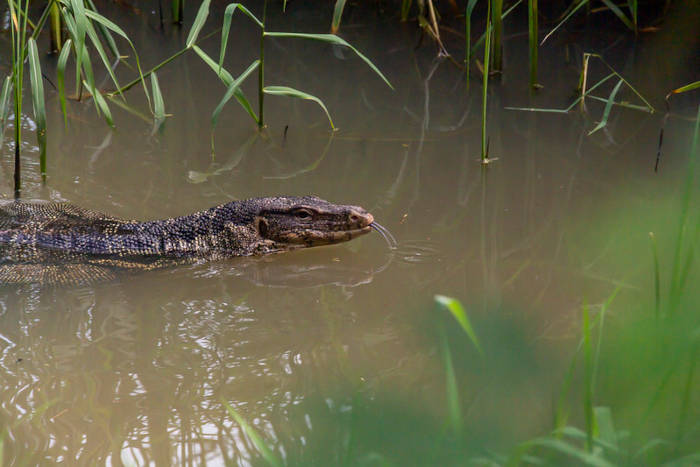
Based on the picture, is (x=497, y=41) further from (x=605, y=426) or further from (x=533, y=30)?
(x=605, y=426)

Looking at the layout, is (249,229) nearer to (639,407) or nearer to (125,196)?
(125,196)

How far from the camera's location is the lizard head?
Result: 4582 millimetres

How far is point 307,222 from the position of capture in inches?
184

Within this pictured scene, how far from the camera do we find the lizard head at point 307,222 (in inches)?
180

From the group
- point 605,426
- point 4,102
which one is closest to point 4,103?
point 4,102

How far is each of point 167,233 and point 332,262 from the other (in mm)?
1019

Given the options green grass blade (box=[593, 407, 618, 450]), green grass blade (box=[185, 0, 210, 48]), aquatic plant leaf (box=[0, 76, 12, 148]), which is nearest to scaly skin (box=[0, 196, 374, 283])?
aquatic plant leaf (box=[0, 76, 12, 148])

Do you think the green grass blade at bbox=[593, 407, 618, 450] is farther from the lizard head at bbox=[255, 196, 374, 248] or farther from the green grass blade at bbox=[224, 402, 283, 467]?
the lizard head at bbox=[255, 196, 374, 248]

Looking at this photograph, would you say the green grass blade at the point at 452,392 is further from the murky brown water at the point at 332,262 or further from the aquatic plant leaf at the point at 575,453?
the aquatic plant leaf at the point at 575,453

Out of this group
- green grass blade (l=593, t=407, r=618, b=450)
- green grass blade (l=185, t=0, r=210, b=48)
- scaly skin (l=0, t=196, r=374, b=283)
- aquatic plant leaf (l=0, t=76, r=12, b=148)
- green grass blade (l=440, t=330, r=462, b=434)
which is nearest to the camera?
green grass blade (l=440, t=330, r=462, b=434)

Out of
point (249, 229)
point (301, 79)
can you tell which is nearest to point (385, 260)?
point (249, 229)

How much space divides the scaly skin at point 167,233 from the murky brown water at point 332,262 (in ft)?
0.50

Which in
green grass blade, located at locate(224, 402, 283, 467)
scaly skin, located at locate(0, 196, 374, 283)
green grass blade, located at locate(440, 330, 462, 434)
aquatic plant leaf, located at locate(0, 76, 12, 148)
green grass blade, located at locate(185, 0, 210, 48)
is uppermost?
green grass blade, located at locate(185, 0, 210, 48)

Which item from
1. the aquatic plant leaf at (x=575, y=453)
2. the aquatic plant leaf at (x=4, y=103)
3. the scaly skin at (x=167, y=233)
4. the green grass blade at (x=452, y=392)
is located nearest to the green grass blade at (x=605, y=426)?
the aquatic plant leaf at (x=575, y=453)
